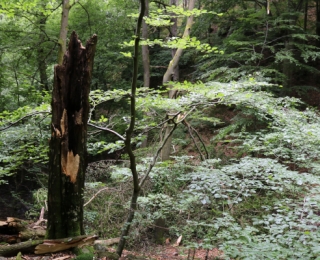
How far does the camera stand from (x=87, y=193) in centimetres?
430

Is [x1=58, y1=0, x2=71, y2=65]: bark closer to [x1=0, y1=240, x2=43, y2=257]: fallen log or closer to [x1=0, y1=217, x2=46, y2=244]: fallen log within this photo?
[x1=0, y1=217, x2=46, y2=244]: fallen log

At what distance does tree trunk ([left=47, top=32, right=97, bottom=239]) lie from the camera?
3.73 metres

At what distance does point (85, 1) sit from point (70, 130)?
317 inches

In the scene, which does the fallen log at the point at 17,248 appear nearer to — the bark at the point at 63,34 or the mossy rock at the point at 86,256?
the mossy rock at the point at 86,256

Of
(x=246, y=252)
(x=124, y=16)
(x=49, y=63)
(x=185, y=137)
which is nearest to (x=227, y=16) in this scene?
(x=124, y=16)

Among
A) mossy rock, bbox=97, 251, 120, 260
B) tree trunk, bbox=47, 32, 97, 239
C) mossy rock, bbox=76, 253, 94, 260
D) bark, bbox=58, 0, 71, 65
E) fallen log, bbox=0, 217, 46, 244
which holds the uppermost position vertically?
bark, bbox=58, 0, 71, 65

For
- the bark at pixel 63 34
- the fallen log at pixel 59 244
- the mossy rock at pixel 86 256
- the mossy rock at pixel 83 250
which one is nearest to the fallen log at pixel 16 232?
the fallen log at pixel 59 244

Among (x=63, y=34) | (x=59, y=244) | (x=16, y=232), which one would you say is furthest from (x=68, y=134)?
(x=63, y=34)

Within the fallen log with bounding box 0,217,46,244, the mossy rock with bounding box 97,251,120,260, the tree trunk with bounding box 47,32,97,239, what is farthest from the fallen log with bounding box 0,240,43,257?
the mossy rock with bounding box 97,251,120,260

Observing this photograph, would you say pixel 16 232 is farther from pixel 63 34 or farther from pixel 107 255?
pixel 63 34

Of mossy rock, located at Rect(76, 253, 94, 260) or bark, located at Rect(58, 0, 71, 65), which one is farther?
bark, located at Rect(58, 0, 71, 65)

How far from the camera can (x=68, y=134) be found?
3758 mm

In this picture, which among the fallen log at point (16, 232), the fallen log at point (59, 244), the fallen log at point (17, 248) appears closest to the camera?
the fallen log at point (17, 248)

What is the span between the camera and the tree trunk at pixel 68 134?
373cm
